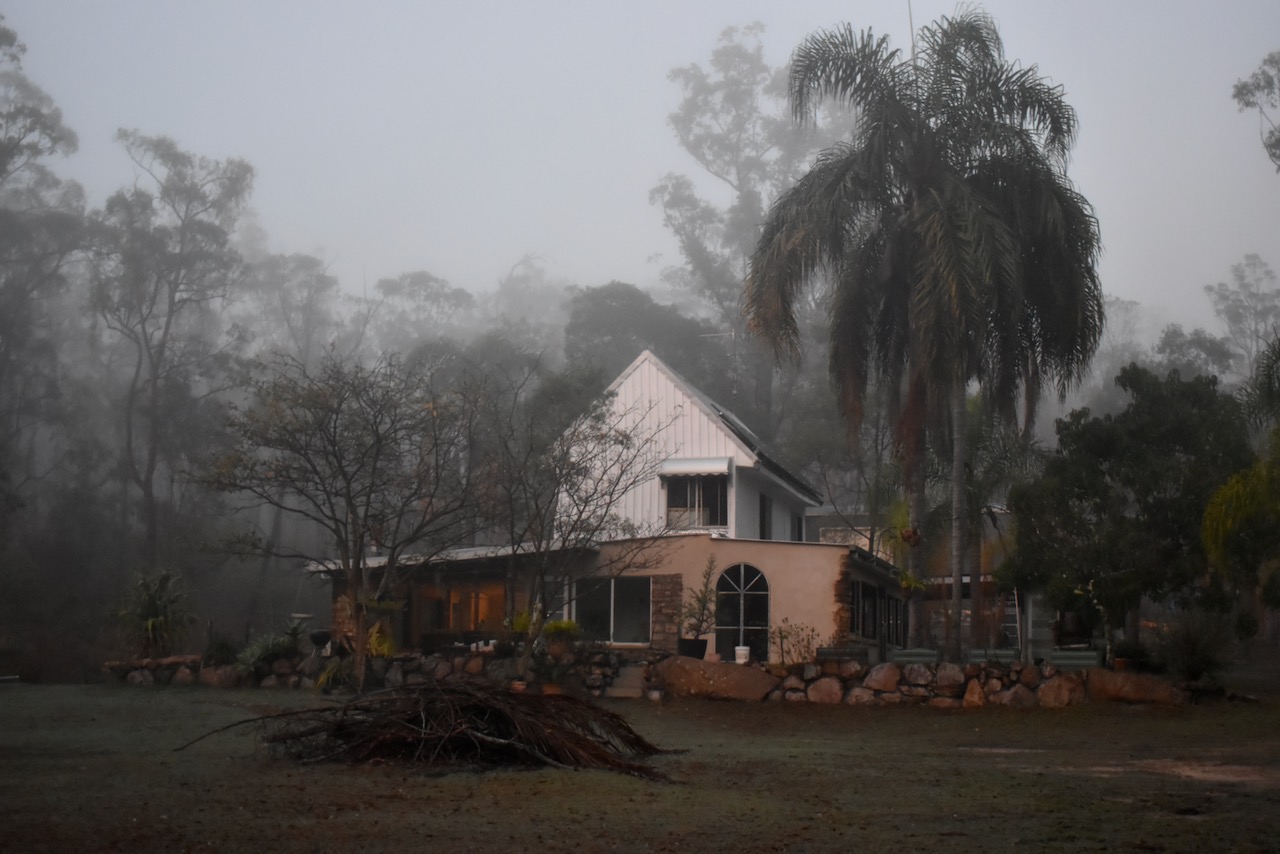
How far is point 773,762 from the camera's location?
12.3m

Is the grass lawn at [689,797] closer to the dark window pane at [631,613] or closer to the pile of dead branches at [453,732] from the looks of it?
the pile of dead branches at [453,732]

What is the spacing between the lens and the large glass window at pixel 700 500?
29562 millimetres

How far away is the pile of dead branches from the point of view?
34.4 ft

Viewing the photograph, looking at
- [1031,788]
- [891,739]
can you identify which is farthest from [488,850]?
[891,739]

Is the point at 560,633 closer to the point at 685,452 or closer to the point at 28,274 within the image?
the point at 685,452

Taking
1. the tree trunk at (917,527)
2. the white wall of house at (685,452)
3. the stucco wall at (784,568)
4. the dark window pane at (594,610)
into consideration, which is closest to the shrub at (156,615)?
the dark window pane at (594,610)

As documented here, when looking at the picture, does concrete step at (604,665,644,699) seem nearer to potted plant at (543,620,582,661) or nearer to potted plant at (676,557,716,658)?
potted plant at (543,620,582,661)

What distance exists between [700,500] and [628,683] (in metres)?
9.02

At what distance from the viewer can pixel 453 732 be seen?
34.1 feet

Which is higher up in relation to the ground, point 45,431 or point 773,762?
point 45,431

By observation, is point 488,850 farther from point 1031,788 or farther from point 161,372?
point 161,372

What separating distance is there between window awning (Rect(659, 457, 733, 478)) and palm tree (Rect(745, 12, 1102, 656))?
17.5 feet

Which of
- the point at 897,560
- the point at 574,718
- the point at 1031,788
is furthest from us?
the point at 897,560

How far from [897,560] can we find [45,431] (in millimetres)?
46288
